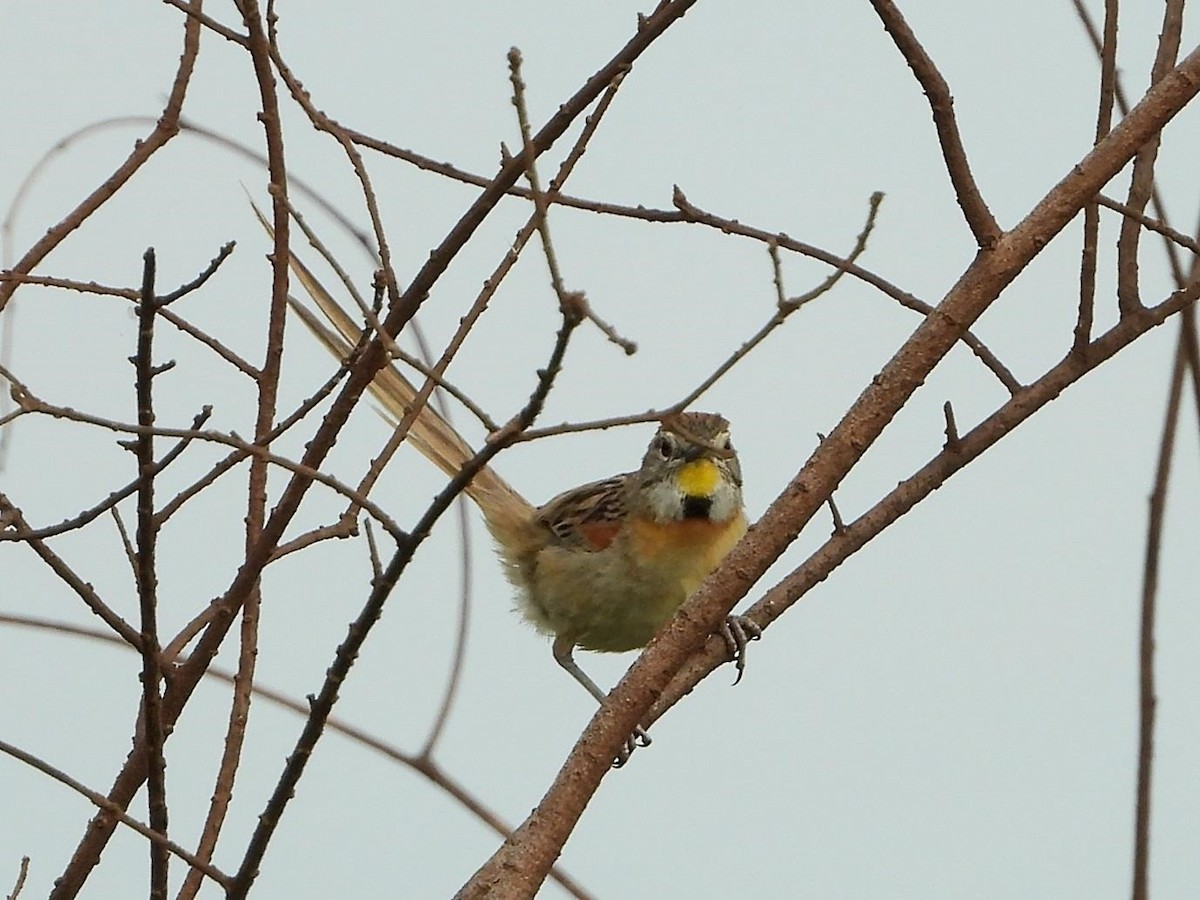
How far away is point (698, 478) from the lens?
4453mm

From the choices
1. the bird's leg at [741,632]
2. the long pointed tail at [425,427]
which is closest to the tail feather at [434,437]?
the long pointed tail at [425,427]

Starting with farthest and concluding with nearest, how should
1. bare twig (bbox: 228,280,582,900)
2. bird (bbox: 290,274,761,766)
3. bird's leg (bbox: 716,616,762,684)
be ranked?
bird (bbox: 290,274,761,766) < bird's leg (bbox: 716,616,762,684) < bare twig (bbox: 228,280,582,900)

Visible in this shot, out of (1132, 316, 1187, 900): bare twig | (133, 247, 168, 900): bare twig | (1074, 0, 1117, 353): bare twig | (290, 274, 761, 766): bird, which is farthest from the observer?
(290, 274, 761, 766): bird

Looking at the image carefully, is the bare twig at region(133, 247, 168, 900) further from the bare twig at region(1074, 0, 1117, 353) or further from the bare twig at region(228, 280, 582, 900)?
the bare twig at region(1074, 0, 1117, 353)

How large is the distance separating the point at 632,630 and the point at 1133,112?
2786 mm

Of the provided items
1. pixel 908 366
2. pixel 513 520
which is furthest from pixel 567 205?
pixel 513 520

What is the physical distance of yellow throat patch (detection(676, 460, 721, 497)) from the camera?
442 cm

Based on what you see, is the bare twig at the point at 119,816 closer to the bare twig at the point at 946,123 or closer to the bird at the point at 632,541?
the bare twig at the point at 946,123

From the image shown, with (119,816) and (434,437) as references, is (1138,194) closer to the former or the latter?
(119,816)

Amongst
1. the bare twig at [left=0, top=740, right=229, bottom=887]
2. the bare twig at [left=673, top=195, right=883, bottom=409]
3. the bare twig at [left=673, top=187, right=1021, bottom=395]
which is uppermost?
the bare twig at [left=673, top=187, right=1021, bottom=395]

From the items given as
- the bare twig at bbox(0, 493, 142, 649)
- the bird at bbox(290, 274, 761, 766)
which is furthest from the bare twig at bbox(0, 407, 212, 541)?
the bird at bbox(290, 274, 761, 766)

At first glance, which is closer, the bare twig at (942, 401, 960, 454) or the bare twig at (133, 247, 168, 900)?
the bare twig at (133, 247, 168, 900)

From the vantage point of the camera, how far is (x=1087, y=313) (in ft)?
7.72

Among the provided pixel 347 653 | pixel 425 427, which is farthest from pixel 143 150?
pixel 425 427
